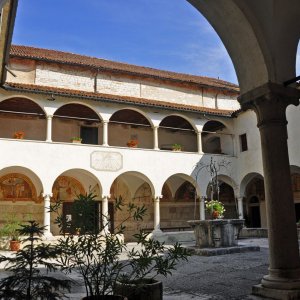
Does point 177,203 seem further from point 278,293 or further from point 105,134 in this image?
point 278,293

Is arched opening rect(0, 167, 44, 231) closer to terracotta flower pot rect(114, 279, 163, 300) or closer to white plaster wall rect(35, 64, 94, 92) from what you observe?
white plaster wall rect(35, 64, 94, 92)

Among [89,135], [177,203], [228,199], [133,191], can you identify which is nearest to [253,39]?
[89,135]

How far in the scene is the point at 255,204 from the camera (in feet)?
74.9

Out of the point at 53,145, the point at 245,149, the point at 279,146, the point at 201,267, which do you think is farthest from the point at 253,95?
the point at 245,149

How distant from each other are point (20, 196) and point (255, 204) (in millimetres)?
13213

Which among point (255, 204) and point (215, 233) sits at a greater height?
point (255, 204)

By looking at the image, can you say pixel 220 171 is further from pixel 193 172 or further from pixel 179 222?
pixel 179 222

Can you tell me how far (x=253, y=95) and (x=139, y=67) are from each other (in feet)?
64.0

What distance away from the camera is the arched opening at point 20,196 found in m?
17.4

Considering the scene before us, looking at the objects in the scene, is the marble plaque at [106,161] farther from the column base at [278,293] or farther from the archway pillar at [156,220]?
the column base at [278,293]

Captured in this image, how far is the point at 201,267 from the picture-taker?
8.57m

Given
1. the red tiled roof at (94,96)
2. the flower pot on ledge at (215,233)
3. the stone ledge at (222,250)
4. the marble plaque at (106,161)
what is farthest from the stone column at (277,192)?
A: the marble plaque at (106,161)

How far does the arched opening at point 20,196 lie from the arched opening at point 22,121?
186 cm

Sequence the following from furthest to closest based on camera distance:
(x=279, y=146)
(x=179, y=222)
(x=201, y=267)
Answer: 1. (x=179, y=222)
2. (x=201, y=267)
3. (x=279, y=146)
